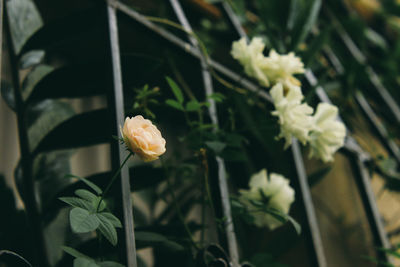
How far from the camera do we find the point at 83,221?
1.32 ft

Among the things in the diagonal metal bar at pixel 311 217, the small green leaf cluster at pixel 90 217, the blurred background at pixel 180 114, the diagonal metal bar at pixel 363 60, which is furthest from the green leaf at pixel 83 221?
the diagonal metal bar at pixel 363 60

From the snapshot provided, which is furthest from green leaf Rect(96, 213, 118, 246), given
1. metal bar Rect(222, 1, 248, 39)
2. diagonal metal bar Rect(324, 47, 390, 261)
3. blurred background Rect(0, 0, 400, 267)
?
diagonal metal bar Rect(324, 47, 390, 261)

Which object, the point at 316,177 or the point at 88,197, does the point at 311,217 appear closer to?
the point at 316,177

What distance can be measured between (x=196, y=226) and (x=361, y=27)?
126 centimetres

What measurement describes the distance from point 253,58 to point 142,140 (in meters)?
0.34

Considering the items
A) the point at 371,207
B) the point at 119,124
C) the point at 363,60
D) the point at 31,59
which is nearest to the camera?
the point at 119,124

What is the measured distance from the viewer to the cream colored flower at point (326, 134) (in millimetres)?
717

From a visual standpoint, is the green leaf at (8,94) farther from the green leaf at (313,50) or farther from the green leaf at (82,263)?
the green leaf at (313,50)

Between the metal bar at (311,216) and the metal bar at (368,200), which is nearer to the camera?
the metal bar at (311,216)

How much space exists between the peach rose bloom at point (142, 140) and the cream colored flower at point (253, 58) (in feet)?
1.03

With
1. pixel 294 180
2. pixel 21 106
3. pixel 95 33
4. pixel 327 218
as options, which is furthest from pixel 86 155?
pixel 327 218

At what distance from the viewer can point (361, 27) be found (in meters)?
1.63

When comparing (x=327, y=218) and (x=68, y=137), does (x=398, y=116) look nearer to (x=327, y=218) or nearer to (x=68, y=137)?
(x=327, y=218)

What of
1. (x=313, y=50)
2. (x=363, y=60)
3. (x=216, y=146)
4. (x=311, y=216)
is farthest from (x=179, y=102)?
(x=363, y=60)
